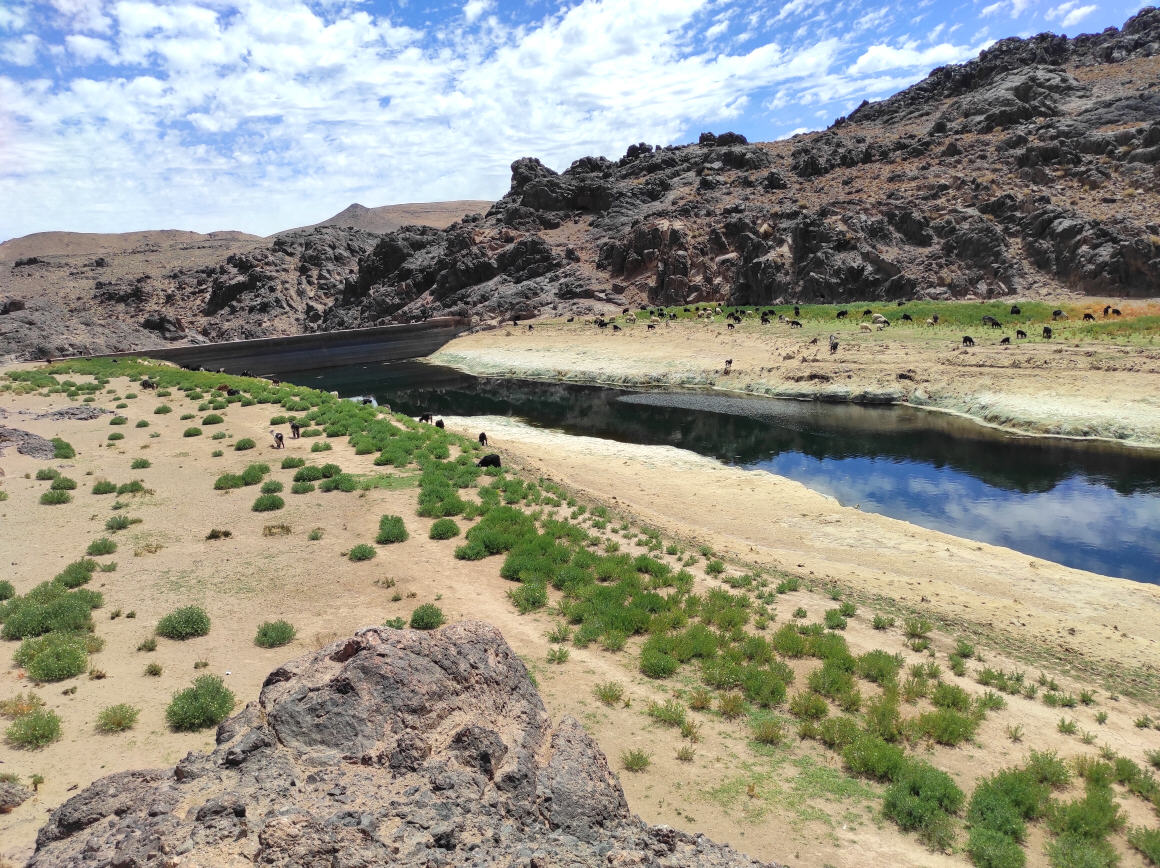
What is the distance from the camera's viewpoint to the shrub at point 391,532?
1952cm

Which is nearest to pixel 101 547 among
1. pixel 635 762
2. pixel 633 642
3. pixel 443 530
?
pixel 443 530

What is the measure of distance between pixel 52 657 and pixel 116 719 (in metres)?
2.85

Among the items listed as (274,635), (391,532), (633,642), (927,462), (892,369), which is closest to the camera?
(274,635)

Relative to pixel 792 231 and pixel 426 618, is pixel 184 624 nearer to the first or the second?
pixel 426 618

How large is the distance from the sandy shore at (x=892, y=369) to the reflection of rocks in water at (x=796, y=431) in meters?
1.83

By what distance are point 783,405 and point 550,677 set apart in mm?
40419

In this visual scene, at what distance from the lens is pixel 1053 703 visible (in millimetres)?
11891

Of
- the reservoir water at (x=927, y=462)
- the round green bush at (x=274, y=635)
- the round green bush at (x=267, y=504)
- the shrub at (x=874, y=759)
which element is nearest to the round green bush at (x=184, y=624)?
the round green bush at (x=274, y=635)

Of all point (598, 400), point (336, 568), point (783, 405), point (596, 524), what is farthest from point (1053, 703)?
point (598, 400)

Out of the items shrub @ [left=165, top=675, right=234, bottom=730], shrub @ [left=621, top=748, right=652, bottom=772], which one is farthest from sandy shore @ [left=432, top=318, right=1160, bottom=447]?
shrub @ [left=165, top=675, right=234, bottom=730]

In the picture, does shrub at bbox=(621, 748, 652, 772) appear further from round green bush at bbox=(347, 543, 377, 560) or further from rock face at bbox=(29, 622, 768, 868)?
round green bush at bbox=(347, 543, 377, 560)

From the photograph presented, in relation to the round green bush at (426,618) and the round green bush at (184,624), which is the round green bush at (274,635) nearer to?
the round green bush at (184,624)

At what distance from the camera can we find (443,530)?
20062 millimetres

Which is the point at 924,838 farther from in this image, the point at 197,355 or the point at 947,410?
the point at 197,355
